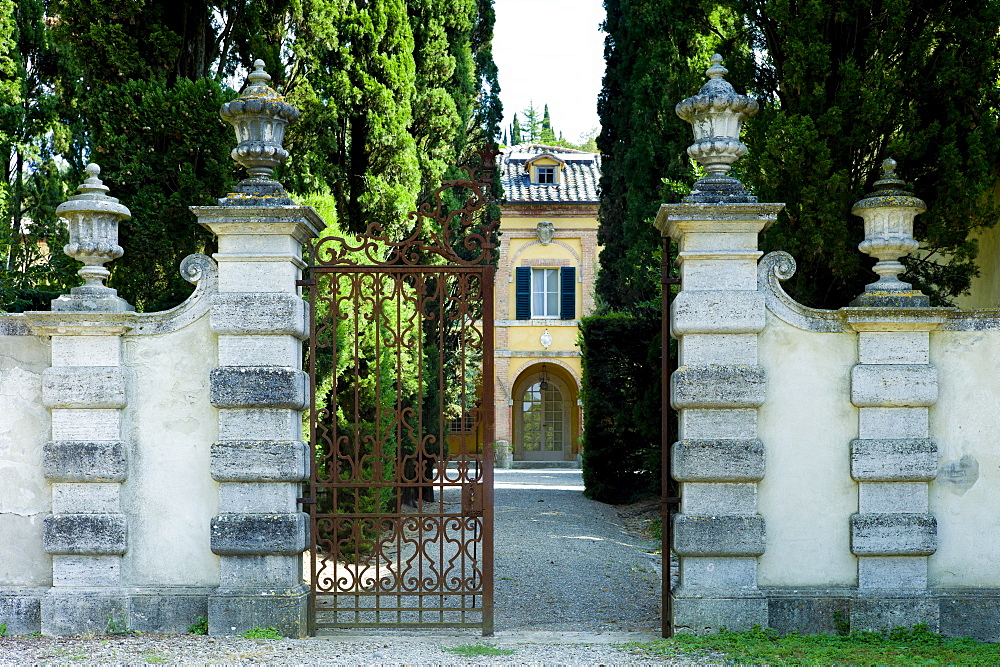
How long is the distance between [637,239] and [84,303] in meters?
8.83

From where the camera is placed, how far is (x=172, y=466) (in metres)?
5.93

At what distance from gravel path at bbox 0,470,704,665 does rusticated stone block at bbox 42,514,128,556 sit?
0.55 m

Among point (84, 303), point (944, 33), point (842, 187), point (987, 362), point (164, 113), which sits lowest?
point (987, 362)

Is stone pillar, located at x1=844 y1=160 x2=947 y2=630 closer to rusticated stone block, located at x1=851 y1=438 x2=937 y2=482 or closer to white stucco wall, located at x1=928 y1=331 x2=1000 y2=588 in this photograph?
rusticated stone block, located at x1=851 y1=438 x2=937 y2=482

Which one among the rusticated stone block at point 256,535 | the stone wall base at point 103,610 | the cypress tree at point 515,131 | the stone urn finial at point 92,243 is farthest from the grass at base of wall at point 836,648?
the cypress tree at point 515,131

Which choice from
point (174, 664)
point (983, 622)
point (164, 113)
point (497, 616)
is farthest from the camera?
point (164, 113)

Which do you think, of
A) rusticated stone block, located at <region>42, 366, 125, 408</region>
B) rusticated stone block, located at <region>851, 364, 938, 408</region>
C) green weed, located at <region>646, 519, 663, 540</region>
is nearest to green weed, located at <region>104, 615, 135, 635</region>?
rusticated stone block, located at <region>42, 366, 125, 408</region>

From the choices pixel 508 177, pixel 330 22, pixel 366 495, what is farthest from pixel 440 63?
pixel 508 177

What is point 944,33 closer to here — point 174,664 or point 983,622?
point 983,622

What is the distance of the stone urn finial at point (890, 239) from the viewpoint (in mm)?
5762

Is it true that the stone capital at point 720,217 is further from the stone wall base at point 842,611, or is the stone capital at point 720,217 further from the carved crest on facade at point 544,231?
the carved crest on facade at point 544,231

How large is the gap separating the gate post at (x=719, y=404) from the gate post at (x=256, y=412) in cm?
247

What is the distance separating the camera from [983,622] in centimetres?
579

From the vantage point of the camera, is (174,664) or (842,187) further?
(842,187)
